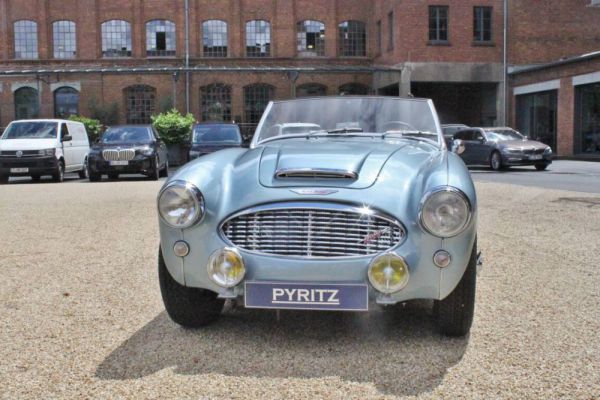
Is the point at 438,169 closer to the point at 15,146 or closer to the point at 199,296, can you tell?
the point at 199,296

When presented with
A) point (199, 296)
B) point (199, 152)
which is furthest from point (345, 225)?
point (199, 152)

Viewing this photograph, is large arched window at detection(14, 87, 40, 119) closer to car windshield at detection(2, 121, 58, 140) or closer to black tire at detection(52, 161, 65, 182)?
car windshield at detection(2, 121, 58, 140)

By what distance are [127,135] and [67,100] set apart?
2278 centimetres

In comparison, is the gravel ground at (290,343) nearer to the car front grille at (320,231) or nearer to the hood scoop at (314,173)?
the car front grille at (320,231)

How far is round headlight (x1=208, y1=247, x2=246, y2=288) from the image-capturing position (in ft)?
12.2

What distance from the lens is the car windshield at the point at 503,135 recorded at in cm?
2308

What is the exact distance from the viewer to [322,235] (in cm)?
365

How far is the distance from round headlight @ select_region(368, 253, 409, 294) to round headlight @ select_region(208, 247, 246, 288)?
707 mm

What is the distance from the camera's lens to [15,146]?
19094mm

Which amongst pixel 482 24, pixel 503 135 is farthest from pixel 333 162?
pixel 482 24

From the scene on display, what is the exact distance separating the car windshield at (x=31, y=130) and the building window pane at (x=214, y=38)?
21759mm

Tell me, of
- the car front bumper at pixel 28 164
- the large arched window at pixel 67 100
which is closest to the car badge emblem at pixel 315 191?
the car front bumper at pixel 28 164

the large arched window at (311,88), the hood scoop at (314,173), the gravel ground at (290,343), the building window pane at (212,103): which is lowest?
the gravel ground at (290,343)

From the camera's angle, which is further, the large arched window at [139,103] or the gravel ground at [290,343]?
the large arched window at [139,103]
